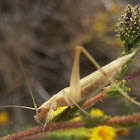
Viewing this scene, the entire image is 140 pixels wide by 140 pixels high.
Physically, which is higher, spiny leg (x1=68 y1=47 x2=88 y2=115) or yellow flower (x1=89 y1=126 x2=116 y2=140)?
spiny leg (x1=68 y1=47 x2=88 y2=115)

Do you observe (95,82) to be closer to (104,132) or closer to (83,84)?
(83,84)

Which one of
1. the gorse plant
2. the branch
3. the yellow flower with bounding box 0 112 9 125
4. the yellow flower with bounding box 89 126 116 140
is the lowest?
the yellow flower with bounding box 89 126 116 140

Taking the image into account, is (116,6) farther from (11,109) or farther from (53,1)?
(11,109)

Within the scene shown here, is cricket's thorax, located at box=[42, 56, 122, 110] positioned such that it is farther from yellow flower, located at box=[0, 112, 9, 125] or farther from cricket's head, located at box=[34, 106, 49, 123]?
yellow flower, located at box=[0, 112, 9, 125]

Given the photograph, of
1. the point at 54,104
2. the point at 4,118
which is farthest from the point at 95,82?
the point at 4,118

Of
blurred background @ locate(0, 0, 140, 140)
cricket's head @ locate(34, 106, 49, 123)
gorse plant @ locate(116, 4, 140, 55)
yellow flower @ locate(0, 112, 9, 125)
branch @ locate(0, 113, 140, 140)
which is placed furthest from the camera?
blurred background @ locate(0, 0, 140, 140)

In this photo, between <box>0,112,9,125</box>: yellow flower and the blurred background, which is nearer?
<box>0,112,9,125</box>: yellow flower

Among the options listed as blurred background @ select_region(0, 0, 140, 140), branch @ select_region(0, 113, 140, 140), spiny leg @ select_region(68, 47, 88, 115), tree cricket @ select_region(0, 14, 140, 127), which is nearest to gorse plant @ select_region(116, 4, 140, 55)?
tree cricket @ select_region(0, 14, 140, 127)

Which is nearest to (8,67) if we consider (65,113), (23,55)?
(23,55)
